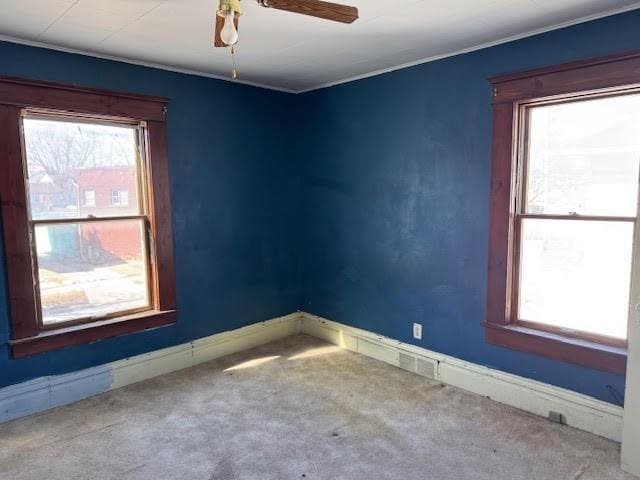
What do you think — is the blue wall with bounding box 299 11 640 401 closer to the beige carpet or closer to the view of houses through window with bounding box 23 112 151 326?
the beige carpet

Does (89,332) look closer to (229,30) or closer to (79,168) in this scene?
(79,168)

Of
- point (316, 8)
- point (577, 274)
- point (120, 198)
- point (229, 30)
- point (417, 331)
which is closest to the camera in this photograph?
point (229, 30)

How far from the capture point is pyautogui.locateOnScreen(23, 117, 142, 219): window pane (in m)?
3.00

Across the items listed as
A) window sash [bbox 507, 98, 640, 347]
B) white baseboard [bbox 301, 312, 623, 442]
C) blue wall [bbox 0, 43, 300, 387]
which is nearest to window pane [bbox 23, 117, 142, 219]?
blue wall [bbox 0, 43, 300, 387]

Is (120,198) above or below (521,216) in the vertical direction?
above

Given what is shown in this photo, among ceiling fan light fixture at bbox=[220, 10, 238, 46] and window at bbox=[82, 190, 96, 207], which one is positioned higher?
ceiling fan light fixture at bbox=[220, 10, 238, 46]

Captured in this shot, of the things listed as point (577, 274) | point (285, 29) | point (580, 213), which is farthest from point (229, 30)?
point (577, 274)

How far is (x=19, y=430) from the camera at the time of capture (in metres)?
2.79

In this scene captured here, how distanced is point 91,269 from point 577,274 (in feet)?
11.1

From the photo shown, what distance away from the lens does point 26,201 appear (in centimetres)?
292

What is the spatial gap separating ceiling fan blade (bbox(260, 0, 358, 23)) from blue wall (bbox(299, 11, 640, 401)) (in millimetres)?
1516

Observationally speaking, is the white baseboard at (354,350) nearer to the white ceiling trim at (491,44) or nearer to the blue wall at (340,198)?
the blue wall at (340,198)

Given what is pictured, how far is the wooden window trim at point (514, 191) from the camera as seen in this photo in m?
2.51

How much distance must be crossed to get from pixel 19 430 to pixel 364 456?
216 cm
